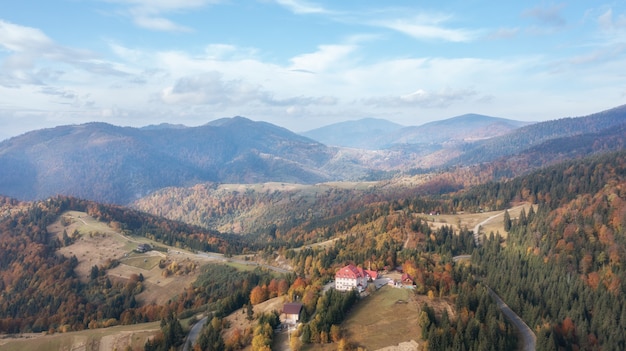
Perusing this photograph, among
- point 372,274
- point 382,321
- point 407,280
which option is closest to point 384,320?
point 382,321

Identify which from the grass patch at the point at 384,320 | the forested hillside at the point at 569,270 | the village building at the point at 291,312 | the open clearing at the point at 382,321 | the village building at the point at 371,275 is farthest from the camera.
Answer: the village building at the point at 371,275

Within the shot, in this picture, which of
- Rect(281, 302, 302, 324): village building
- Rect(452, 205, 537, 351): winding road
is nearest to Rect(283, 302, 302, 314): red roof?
Rect(281, 302, 302, 324): village building

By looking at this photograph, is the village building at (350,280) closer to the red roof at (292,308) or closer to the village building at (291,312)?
the red roof at (292,308)

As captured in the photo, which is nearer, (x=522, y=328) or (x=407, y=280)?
(x=522, y=328)

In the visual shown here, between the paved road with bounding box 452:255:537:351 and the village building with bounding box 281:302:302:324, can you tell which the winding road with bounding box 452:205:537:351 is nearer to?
the paved road with bounding box 452:255:537:351

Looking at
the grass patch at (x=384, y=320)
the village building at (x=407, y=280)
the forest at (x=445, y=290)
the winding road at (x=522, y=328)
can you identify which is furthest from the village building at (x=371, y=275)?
the winding road at (x=522, y=328)

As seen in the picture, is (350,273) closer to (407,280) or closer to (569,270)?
(407,280)

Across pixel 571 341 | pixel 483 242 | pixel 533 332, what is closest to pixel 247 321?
pixel 533 332
